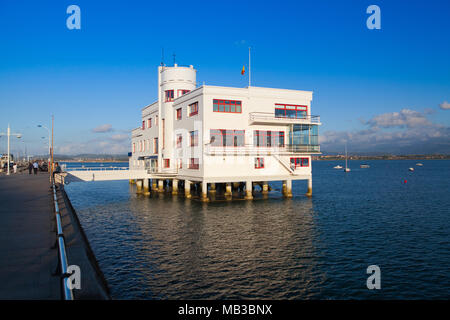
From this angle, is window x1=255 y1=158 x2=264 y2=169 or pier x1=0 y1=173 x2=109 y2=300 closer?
pier x1=0 y1=173 x2=109 y2=300

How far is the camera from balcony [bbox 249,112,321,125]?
4200 centimetres

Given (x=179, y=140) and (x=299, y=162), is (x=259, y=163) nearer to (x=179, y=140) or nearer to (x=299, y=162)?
(x=299, y=162)

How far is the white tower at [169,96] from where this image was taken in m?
49.8

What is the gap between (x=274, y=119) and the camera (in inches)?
1688

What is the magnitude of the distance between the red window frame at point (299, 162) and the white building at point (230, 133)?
14 centimetres

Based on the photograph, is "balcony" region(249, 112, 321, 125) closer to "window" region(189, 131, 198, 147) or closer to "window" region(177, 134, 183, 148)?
"window" region(189, 131, 198, 147)

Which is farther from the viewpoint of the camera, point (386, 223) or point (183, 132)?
point (183, 132)

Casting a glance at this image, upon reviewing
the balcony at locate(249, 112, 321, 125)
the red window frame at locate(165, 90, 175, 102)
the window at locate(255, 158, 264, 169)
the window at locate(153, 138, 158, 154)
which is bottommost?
the window at locate(255, 158, 264, 169)

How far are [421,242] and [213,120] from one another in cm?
2513

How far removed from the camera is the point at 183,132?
4581 centimetres

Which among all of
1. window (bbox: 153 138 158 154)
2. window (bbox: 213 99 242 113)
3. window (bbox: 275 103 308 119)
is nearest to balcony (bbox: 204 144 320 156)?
window (bbox: 275 103 308 119)

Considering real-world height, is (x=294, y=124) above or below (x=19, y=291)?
above
